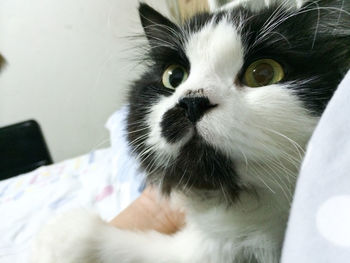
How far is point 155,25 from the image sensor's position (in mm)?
671

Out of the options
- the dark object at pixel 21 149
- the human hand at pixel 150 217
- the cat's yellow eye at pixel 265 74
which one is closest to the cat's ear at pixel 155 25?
the cat's yellow eye at pixel 265 74

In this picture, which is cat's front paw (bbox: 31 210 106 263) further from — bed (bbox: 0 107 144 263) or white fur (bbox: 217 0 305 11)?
white fur (bbox: 217 0 305 11)

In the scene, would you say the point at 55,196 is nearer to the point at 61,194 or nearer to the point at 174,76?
the point at 61,194

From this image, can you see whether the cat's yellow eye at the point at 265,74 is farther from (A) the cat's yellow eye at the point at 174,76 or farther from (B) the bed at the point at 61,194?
(B) the bed at the point at 61,194

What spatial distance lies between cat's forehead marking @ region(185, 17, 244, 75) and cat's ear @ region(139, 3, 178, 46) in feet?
0.35

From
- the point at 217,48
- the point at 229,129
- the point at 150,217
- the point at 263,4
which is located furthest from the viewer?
the point at 150,217

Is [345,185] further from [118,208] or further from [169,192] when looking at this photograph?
[118,208]

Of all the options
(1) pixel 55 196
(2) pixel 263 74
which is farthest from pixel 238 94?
(1) pixel 55 196

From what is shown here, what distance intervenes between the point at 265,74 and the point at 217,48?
83mm

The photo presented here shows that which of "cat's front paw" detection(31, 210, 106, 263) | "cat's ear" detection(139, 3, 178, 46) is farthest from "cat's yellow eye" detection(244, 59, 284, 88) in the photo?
"cat's front paw" detection(31, 210, 106, 263)

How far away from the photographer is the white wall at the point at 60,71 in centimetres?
220

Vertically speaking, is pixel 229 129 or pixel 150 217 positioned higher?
pixel 229 129

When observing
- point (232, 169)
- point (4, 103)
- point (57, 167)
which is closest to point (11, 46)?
point (4, 103)

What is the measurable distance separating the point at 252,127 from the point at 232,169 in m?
0.06
